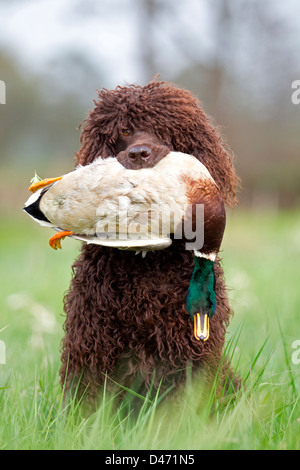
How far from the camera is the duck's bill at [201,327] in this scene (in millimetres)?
2150

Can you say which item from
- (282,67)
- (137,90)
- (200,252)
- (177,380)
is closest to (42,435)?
(177,380)

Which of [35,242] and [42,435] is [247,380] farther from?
[35,242]

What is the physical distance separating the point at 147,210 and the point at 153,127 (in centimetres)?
47

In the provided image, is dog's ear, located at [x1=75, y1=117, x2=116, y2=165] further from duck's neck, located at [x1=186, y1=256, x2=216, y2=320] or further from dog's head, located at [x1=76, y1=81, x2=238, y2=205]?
duck's neck, located at [x1=186, y1=256, x2=216, y2=320]

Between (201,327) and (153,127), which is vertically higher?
(153,127)

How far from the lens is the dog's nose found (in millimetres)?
2145

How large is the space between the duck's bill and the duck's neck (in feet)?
0.05

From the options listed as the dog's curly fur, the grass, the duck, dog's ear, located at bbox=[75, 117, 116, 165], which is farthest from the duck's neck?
dog's ear, located at bbox=[75, 117, 116, 165]

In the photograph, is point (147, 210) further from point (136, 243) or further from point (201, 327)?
point (201, 327)

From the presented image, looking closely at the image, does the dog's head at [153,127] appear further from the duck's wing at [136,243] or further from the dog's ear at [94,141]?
the duck's wing at [136,243]

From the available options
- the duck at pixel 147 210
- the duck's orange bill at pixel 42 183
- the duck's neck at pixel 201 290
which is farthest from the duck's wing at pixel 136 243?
the duck's orange bill at pixel 42 183

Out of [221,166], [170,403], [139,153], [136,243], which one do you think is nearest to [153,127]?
[139,153]

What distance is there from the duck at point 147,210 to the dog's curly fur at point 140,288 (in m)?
0.17

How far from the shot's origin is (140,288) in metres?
2.34
